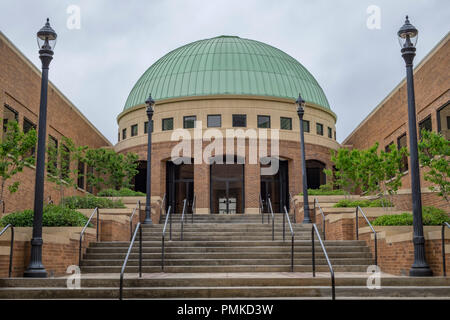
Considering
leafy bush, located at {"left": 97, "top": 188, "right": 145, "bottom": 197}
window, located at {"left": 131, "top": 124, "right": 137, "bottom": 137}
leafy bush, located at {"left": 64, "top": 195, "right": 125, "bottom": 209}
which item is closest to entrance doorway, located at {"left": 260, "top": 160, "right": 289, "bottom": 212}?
leafy bush, located at {"left": 97, "top": 188, "right": 145, "bottom": 197}

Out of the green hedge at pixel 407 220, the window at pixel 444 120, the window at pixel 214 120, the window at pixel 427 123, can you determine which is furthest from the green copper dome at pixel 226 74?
the green hedge at pixel 407 220

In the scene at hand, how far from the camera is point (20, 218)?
15.0 meters

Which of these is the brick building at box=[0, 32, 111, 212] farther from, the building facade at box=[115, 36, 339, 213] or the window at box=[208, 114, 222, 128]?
the window at box=[208, 114, 222, 128]

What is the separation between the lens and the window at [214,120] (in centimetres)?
3381

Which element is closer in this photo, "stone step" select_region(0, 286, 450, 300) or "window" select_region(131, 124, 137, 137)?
"stone step" select_region(0, 286, 450, 300)

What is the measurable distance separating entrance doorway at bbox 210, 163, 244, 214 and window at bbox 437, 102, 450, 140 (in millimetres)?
13351

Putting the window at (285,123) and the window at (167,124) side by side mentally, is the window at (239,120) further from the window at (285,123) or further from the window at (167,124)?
the window at (167,124)

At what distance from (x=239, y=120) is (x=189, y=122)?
3.23 m

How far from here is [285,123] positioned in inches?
1359

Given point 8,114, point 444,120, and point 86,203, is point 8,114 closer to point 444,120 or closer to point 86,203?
point 86,203

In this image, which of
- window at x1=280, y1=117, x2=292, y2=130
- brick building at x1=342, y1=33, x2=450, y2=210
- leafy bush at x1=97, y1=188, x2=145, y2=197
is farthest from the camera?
window at x1=280, y1=117, x2=292, y2=130

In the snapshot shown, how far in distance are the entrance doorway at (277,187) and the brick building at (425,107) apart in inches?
254

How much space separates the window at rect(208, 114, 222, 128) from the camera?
111ft
